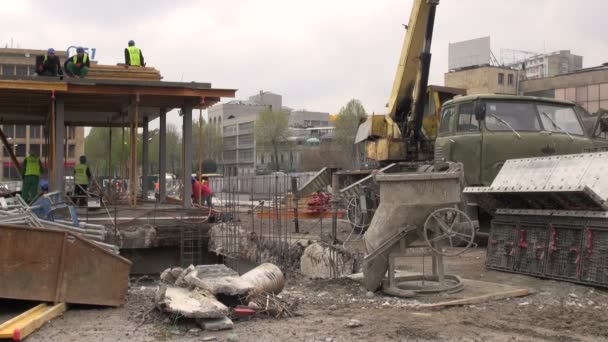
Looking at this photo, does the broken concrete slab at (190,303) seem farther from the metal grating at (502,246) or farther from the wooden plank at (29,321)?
the metal grating at (502,246)

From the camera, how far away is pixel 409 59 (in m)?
17.1

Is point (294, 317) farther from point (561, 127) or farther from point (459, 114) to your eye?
point (561, 127)

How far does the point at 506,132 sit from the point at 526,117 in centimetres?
57

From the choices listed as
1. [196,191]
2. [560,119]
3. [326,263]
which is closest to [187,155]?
Answer: [196,191]

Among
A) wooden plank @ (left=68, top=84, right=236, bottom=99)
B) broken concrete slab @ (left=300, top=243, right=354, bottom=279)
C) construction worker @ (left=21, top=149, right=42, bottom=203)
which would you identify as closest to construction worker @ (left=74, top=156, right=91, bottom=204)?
construction worker @ (left=21, top=149, right=42, bottom=203)

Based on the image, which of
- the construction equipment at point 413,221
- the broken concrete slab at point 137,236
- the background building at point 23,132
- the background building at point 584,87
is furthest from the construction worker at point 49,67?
the background building at point 584,87

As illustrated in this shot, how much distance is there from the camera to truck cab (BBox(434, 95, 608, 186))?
1263 cm

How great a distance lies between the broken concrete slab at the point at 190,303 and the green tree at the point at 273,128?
6882 centimetres

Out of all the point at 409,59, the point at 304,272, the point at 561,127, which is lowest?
the point at 304,272

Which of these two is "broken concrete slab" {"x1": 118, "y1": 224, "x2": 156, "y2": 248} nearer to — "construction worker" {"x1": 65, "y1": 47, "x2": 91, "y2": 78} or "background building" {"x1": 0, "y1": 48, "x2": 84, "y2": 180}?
"construction worker" {"x1": 65, "y1": 47, "x2": 91, "y2": 78}

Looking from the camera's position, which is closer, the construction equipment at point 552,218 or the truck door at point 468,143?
the construction equipment at point 552,218

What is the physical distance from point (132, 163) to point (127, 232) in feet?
13.3

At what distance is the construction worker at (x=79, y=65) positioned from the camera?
720 inches

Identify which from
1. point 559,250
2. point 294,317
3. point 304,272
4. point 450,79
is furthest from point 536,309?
point 450,79
